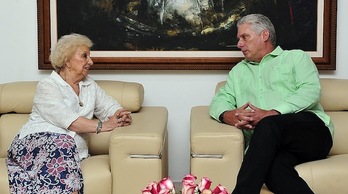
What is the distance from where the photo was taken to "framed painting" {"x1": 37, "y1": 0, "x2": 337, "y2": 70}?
4082mm

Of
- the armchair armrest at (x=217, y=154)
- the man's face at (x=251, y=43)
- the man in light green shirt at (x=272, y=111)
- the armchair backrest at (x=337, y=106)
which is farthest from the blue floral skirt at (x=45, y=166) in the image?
the armchair backrest at (x=337, y=106)

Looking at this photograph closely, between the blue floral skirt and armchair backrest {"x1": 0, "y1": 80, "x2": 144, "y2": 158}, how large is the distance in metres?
0.42

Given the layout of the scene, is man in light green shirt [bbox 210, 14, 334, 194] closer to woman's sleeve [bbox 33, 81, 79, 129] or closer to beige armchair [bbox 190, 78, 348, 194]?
beige armchair [bbox 190, 78, 348, 194]

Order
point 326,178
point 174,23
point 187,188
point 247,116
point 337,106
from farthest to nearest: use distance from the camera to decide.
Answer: point 174,23 → point 337,106 → point 247,116 → point 326,178 → point 187,188

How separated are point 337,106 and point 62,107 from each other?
1753mm

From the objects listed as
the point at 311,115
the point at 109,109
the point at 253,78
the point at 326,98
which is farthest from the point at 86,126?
the point at 326,98

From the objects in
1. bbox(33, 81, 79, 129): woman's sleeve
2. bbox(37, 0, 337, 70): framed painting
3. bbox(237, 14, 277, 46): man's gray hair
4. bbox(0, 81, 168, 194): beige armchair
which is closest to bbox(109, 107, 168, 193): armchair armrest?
bbox(0, 81, 168, 194): beige armchair

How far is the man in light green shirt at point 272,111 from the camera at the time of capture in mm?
2984

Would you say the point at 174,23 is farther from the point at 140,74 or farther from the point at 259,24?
the point at 259,24

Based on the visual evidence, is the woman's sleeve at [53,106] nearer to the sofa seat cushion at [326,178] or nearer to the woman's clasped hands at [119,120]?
the woman's clasped hands at [119,120]

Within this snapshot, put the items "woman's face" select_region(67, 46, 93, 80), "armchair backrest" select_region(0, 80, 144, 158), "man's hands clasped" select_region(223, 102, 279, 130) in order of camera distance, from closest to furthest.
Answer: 1. "man's hands clasped" select_region(223, 102, 279, 130)
2. "woman's face" select_region(67, 46, 93, 80)
3. "armchair backrest" select_region(0, 80, 144, 158)

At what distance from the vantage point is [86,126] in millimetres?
3420

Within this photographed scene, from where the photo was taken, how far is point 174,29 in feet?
13.5

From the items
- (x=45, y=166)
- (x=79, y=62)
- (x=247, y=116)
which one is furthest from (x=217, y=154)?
(x=79, y=62)
